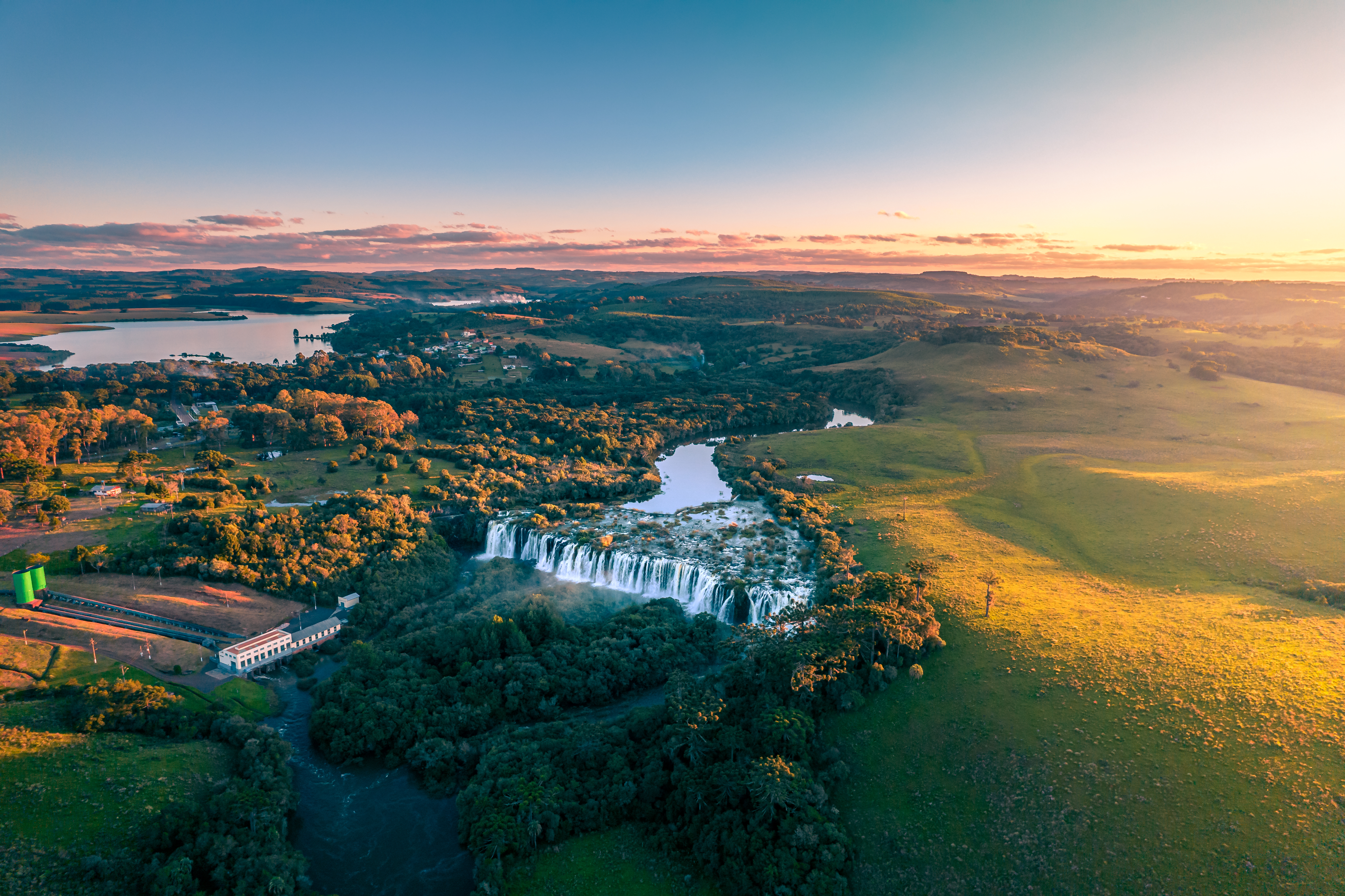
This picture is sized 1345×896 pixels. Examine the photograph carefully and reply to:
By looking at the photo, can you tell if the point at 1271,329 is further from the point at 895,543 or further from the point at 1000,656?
the point at 1000,656

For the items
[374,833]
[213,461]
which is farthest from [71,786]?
[213,461]

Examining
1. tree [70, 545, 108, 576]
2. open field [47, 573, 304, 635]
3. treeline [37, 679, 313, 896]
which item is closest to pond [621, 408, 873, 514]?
open field [47, 573, 304, 635]

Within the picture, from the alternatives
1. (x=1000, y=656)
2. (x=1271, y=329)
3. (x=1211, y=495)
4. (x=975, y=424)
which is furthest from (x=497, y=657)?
(x=1271, y=329)

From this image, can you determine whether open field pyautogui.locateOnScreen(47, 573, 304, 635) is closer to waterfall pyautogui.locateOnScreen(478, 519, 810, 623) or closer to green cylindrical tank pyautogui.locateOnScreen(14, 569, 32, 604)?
green cylindrical tank pyautogui.locateOnScreen(14, 569, 32, 604)

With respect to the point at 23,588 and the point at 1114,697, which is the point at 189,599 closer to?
the point at 23,588

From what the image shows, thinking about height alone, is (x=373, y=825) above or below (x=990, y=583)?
below

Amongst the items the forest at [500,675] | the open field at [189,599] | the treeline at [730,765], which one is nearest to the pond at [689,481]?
the forest at [500,675]
